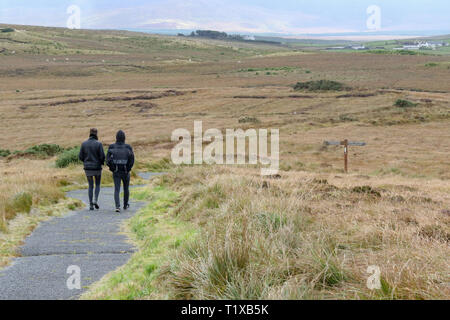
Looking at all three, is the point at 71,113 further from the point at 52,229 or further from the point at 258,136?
the point at 52,229

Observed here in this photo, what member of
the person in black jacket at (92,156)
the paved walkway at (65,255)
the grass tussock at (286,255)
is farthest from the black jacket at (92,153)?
the grass tussock at (286,255)

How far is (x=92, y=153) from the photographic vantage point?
12117 millimetres

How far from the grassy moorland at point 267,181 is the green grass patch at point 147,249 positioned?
36mm

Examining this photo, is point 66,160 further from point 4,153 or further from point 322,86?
point 322,86

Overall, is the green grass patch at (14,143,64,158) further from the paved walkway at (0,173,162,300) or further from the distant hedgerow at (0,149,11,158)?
the paved walkway at (0,173,162,300)

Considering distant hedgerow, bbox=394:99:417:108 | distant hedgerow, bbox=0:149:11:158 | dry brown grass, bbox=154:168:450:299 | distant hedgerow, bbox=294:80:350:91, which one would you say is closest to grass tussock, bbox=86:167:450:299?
dry brown grass, bbox=154:168:450:299

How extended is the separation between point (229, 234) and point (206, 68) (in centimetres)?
9878

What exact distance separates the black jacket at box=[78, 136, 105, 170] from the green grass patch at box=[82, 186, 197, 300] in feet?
5.12

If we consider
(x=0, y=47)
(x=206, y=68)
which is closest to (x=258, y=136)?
(x=206, y=68)

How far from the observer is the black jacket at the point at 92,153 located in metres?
12.1

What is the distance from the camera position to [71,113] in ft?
167

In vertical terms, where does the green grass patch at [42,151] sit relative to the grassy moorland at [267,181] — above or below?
below

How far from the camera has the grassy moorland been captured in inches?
204

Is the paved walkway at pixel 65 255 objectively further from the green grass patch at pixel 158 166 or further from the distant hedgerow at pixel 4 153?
the distant hedgerow at pixel 4 153
